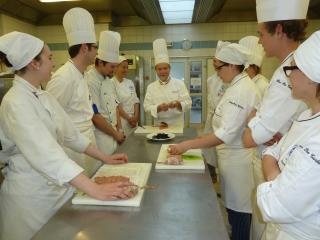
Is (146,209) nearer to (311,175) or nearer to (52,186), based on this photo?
(52,186)

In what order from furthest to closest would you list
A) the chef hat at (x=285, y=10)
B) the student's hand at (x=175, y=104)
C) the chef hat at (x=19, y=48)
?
the student's hand at (x=175, y=104)
the chef hat at (x=285, y=10)
the chef hat at (x=19, y=48)

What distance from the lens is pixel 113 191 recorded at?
1121 mm

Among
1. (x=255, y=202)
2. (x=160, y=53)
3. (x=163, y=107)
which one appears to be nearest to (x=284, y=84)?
(x=255, y=202)

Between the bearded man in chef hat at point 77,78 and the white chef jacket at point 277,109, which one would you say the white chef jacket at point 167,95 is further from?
the white chef jacket at point 277,109

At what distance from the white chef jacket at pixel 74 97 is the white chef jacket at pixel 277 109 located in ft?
3.79

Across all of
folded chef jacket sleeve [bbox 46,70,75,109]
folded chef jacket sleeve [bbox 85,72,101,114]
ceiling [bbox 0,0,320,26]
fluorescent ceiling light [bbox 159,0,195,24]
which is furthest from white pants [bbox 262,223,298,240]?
ceiling [bbox 0,0,320,26]

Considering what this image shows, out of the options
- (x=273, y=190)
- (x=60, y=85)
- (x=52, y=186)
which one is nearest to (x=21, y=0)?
(x=60, y=85)

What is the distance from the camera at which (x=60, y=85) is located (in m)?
1.87

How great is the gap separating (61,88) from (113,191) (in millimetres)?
Result: 992

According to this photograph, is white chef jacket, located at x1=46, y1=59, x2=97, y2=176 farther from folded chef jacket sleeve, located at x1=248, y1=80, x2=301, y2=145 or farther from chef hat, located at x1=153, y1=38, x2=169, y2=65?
chef hat, located at x1=153, y1=38, x2=169, y2=65

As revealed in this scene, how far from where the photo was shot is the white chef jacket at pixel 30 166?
115 centimetres

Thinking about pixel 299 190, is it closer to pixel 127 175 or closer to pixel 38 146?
pixel 127 175

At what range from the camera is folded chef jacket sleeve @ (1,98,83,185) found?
45.2 inches

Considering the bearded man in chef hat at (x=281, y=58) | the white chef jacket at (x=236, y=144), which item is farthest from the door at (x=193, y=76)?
the bearded man in chef hat at (x=281, y=58)
